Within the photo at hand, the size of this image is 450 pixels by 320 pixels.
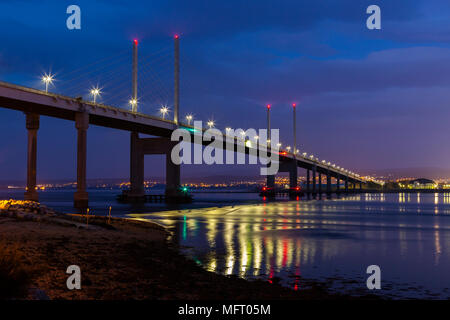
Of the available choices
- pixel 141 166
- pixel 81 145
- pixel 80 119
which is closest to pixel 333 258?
pixel 81 145

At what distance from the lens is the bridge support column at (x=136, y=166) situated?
96.9 meters

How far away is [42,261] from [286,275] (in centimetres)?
722

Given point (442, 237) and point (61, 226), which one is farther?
point (442, 237)

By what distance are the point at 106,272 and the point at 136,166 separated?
85.6 meters

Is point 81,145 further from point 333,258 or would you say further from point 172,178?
point 333,258

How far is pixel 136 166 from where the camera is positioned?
318 feet

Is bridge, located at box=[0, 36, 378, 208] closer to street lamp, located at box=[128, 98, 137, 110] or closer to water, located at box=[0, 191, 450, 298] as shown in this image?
street lamp, located at box=[128, 98, 137, 110]

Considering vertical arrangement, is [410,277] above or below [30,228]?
below

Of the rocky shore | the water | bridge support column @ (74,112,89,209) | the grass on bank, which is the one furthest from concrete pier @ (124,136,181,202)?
the grass on bank

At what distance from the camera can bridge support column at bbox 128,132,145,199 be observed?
318 ft

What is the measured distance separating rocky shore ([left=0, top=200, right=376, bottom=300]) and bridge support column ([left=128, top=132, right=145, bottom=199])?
77.6 m

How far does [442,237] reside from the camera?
94.4 ft

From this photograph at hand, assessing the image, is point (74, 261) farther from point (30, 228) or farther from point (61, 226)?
point (61, 226)
